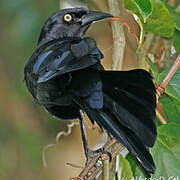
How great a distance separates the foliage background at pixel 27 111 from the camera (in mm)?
3008

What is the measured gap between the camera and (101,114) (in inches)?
72.1

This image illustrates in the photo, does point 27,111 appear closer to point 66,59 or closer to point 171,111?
point 171,111

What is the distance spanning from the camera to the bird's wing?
1682mm

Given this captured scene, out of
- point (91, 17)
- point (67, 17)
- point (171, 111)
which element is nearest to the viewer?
point (171, 111)

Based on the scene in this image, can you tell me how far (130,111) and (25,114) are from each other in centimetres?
177

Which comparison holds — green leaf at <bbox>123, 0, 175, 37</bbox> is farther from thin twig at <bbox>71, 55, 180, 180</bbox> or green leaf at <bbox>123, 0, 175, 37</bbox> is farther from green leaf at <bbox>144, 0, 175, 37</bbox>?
thin twig at <bbox>71, 55, 180, 180</bbox>

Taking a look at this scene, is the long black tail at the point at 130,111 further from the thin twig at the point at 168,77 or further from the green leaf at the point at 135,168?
the green leaf at the point at 135,168

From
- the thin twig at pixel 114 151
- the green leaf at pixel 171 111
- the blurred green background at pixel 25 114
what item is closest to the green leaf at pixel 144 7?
the thin twig at pixel 114 151

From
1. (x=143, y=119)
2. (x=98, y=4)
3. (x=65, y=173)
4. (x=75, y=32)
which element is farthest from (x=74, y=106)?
(x=65, y=173)

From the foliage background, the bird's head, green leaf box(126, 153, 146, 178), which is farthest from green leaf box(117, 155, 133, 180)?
the foliage background

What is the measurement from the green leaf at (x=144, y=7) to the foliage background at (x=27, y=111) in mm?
1016

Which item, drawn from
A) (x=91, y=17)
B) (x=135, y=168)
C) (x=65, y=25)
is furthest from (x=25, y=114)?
(x=135, y=168)

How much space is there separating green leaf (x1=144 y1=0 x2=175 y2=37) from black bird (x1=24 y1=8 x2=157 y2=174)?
299 millimetres

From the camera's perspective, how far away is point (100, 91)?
1909 millimetres
